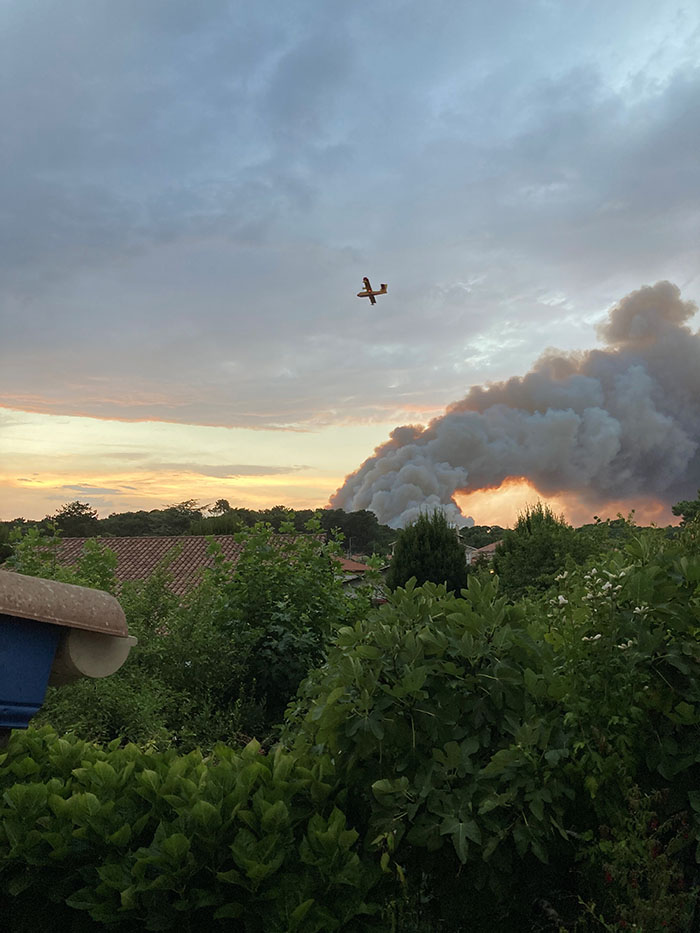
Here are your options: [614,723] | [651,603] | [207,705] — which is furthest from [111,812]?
[207,705]

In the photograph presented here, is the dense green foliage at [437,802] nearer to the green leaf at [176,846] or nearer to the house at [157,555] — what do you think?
the green leaf at [176,846]

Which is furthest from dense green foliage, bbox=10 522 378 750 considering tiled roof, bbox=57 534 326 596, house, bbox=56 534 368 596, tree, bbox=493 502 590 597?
tiled roof, bbox=57 534 326 596

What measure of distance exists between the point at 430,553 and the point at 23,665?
19101 mm

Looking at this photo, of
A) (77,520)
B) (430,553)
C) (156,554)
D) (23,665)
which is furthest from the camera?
(77,520)

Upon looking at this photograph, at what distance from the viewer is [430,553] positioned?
21.4 metres

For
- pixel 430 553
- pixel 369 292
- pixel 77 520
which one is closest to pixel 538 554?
pixel 430 553

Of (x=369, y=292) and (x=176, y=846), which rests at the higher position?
(x=369, y=292)

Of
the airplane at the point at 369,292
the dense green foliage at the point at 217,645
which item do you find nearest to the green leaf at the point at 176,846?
the dense green foliage at the point at 217,645

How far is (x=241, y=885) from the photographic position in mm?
2746

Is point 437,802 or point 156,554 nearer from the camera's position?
point 437,802

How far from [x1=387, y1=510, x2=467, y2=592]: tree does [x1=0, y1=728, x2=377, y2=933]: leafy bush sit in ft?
59.9

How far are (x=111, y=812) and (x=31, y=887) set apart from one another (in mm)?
467

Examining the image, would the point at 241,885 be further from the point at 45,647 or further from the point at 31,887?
the point at 45,647

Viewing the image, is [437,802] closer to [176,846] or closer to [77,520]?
[176,846]
